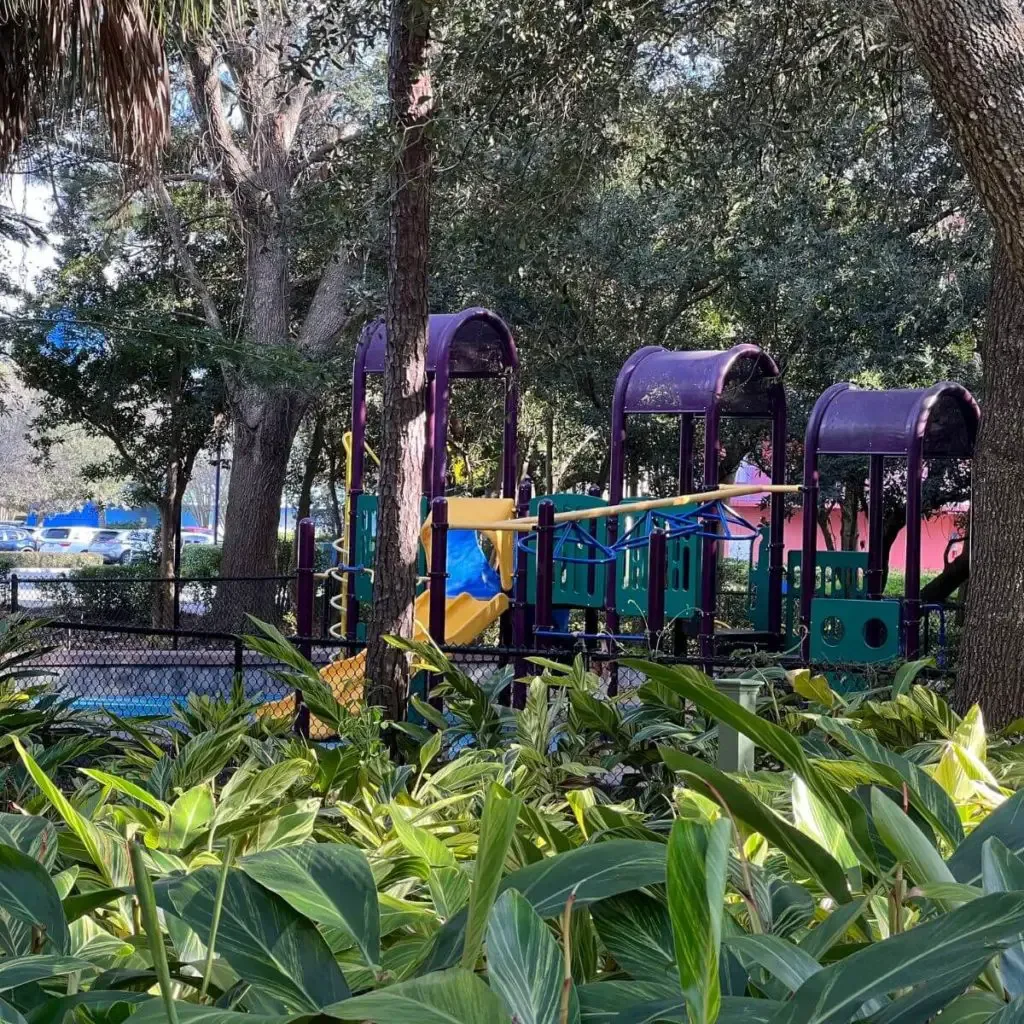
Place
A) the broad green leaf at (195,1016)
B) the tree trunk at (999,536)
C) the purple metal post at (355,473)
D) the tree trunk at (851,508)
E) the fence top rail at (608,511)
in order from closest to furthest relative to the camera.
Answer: the broad green leaf at (195,1016) → the tree trunk at (999,536) → the fence top rail at (608,511) → the purple metal post at (355,473) → the tree trunk at (851,508)

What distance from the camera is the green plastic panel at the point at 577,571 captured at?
11.2 metres

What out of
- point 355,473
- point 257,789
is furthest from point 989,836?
point 355,473

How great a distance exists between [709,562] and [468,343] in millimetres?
3360

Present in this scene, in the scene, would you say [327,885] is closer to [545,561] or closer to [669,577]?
[545,561]

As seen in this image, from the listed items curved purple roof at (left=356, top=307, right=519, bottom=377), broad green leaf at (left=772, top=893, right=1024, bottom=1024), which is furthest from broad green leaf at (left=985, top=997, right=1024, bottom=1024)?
curved purple roof at (left=356, top=307, right=519, bottom=377)

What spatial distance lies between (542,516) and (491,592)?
2.35 m

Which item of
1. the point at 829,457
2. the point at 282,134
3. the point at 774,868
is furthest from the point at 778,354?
the point at 774,868

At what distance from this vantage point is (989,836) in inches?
38.5

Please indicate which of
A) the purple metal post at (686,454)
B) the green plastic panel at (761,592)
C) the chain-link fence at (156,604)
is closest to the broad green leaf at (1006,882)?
the purple metal post at (686,454)

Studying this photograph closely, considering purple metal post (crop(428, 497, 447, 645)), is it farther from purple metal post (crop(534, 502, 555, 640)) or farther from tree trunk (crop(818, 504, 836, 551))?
tree trunk (crop(818, 504, 836, 551))

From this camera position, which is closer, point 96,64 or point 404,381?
point 96,64

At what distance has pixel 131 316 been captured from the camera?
52.8 feet

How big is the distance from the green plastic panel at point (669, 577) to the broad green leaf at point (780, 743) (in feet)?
30.6

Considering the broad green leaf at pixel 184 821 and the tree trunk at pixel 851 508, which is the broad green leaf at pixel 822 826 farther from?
the tree trunk at pixel 851 508
